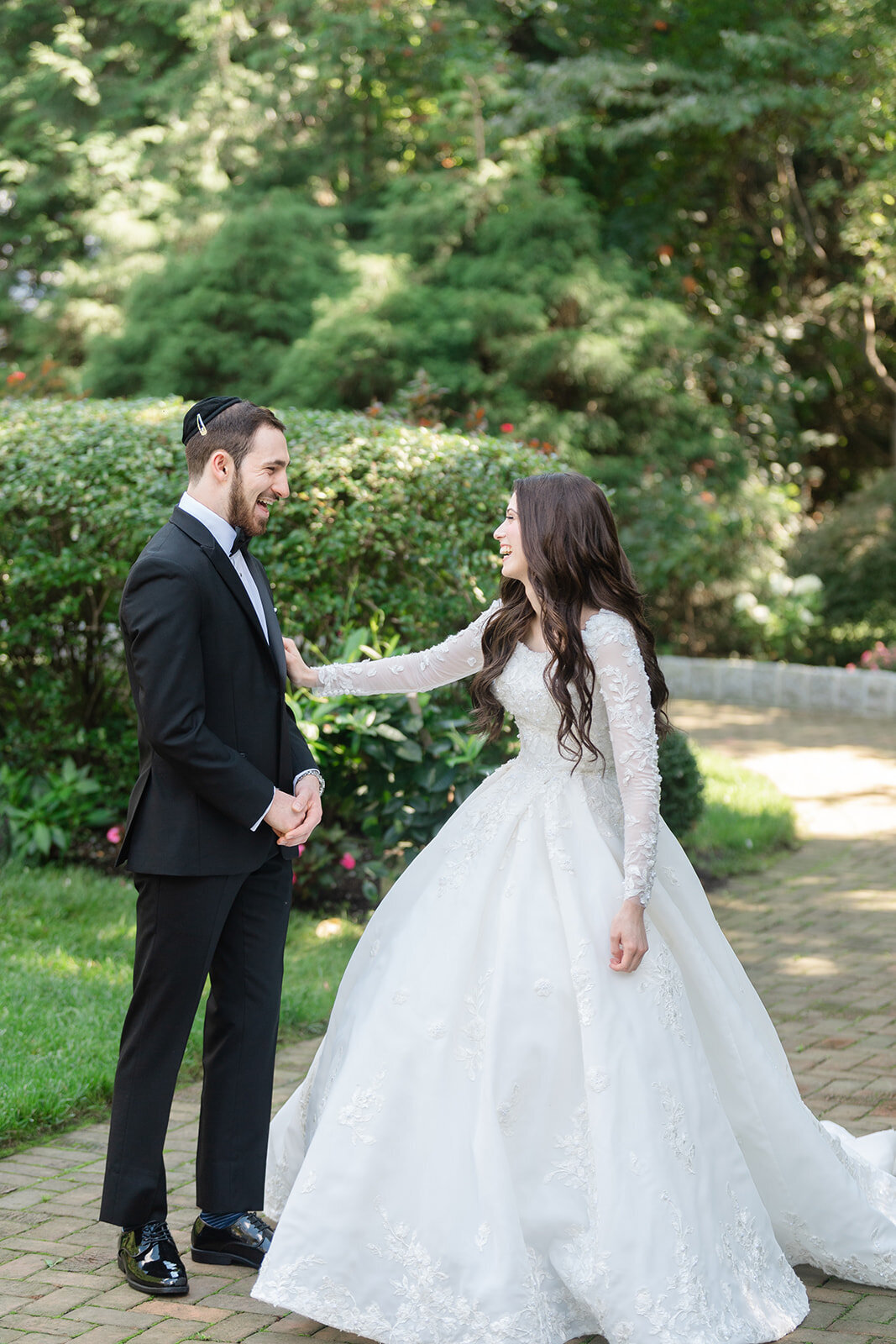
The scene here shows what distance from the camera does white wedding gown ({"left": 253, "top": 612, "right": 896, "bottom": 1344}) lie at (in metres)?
2.79

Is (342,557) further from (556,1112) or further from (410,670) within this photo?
(556,1112)

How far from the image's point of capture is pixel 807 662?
15078 mm

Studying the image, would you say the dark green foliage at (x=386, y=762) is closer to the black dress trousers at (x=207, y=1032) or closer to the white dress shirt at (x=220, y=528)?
the black dress trousers at (x=207, y=1032)

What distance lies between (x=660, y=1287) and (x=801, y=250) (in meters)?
17.9

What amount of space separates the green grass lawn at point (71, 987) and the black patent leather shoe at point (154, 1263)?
3.35 ft

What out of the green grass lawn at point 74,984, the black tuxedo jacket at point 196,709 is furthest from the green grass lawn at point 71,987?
the black tuxedo jacket at point 196,709

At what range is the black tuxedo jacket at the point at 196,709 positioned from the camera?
2.99 m

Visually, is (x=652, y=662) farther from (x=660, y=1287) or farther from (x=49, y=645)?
(x=49, y=645)

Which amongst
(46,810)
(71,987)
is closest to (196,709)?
(71,987)

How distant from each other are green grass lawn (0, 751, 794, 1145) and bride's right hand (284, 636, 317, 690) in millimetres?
1653

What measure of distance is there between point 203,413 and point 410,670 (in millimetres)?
914

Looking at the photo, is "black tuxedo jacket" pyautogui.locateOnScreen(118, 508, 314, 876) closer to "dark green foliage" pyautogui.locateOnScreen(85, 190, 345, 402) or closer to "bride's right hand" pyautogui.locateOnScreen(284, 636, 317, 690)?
"bride's right hand" pyautogui.locateOnScreen(284, 636, 317, 690)

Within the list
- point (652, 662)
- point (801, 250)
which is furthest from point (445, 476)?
point (801, 250)

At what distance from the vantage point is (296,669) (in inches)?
137
